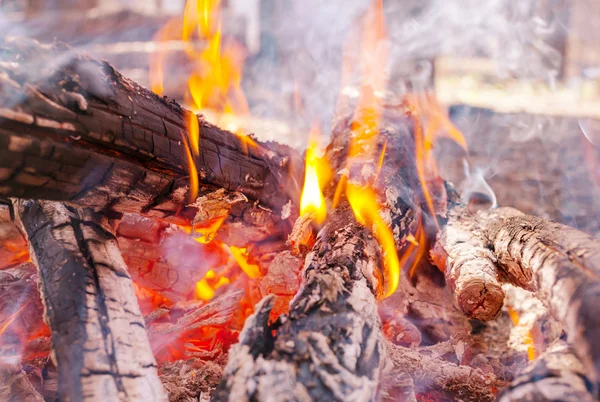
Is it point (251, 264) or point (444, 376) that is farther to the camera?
point (251, 264)

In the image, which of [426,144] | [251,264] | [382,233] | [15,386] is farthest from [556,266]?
[15,386]

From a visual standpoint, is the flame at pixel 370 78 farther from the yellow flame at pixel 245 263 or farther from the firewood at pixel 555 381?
the firewood at pixel 555 381

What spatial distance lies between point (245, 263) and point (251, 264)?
37 millimetres

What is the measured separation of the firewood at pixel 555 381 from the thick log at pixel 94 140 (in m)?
1.45

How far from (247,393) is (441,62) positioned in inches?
351

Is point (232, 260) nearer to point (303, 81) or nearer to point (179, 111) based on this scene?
point (179, 111)

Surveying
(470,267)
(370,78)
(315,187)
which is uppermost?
(370,78)

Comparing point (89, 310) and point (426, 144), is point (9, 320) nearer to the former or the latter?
point (89, 310)

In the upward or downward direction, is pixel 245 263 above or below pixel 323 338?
above

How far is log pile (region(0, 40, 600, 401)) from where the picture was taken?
1.32 metres

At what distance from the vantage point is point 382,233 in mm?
2078

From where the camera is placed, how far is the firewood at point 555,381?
1.12 m

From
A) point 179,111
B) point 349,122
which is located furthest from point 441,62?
point 179,111

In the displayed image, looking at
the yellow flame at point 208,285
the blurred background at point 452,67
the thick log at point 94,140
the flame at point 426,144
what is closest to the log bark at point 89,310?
the thick log at point 94,140
